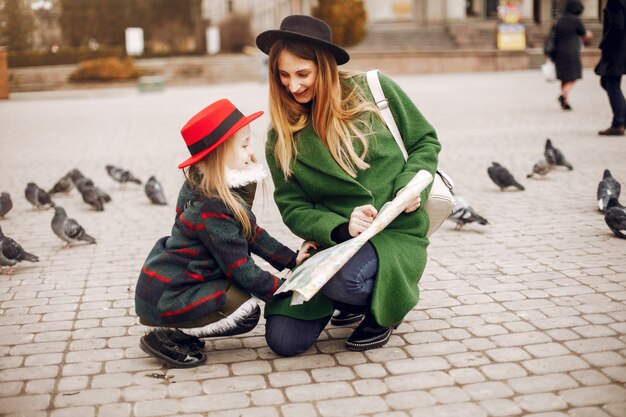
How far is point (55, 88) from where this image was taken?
109 feet

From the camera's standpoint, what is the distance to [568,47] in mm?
16047

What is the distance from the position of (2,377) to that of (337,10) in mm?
36928

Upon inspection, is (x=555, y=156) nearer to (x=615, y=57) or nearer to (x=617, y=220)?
(x=617, y=220)

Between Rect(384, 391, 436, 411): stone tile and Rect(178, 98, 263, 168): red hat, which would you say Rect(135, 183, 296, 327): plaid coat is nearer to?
Rect(178, 98, 263, 168): red hat

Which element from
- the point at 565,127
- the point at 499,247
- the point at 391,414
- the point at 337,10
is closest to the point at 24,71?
the point at 337,10

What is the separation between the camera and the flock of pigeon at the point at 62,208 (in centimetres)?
586

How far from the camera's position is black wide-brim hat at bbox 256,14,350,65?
12.7 ft

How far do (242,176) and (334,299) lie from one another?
2.48ft

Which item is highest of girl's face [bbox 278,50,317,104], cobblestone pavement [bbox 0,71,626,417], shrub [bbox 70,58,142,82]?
shrub [bbox 70,58,142,82]

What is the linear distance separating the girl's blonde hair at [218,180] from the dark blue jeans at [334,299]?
505 mm

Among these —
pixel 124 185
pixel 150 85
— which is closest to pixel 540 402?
pixel 124 185

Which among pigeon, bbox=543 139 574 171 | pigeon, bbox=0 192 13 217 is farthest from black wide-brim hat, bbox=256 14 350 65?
pigeon, bbox=543 139 574 171

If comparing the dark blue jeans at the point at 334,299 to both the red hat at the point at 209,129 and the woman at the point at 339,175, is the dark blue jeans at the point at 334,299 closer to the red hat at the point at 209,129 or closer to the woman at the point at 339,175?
the woman at the point at 339,175

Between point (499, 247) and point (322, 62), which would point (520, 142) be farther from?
point (322, 62)
